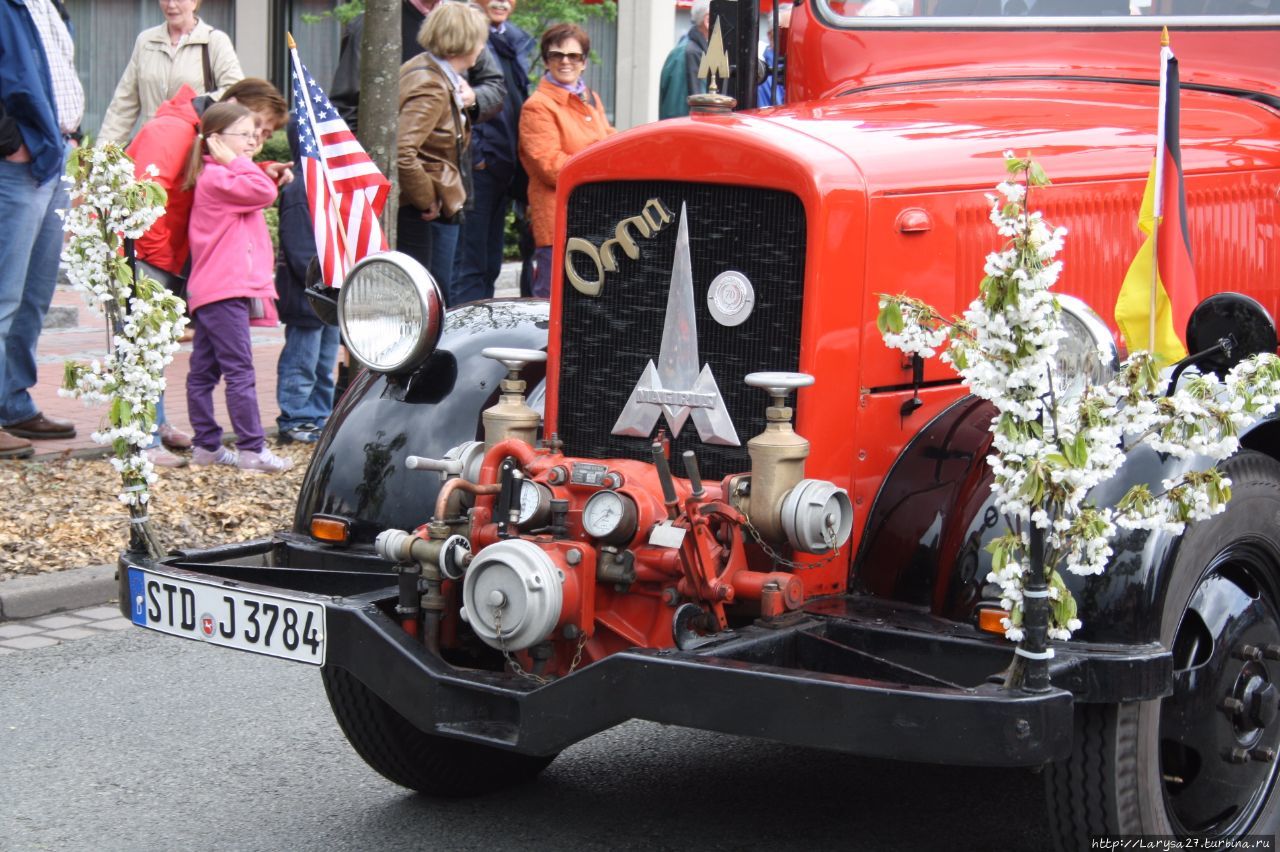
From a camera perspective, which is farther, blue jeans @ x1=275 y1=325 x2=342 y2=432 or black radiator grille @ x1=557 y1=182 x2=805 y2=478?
blue jeans @ x1=275 y1=325 x2=342 y2=432

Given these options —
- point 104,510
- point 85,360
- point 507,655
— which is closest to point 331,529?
point 507,655

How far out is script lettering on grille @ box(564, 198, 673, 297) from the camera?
3758mm

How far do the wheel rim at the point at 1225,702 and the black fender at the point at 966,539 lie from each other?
225 mm

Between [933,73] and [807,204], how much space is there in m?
1.61

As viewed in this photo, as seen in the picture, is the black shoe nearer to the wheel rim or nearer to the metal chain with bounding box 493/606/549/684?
the metal chain with bounding box 493/606/549/684

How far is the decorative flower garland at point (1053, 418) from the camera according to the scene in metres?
2.95

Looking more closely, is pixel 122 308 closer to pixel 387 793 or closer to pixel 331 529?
pixel 331 529

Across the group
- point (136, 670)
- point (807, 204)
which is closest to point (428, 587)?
point (807, 204)

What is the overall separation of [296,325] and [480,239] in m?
1.68

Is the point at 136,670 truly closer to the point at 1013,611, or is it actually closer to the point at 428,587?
the point at 428,587

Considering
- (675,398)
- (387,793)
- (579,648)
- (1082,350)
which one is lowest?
(387,793)

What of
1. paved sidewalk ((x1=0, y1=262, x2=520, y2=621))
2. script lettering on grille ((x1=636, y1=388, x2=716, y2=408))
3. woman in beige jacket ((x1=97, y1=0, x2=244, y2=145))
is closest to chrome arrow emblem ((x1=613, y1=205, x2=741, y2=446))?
script lettering on grille ((x1=636, y1=388, x2=716, y2=408))

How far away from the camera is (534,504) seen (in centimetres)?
362

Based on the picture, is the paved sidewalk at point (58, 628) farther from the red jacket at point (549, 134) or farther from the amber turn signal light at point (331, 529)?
the red jacket at point (549, 134)
